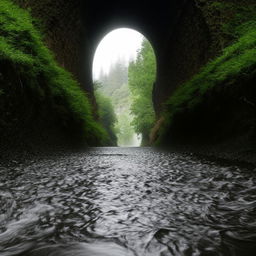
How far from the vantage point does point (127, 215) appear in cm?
Result: 184

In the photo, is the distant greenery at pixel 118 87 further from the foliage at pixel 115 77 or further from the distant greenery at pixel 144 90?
the distant greenery at pixel 144 90

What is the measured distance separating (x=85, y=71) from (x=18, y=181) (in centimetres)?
1304

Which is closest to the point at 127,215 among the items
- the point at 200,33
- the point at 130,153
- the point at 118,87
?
the point at 130,153

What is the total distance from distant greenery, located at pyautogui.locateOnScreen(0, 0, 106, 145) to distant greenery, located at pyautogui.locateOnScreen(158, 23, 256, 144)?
2814mm

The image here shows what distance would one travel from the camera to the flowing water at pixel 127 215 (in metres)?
1.39

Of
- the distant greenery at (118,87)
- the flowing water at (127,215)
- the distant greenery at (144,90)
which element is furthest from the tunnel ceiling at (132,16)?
the distant greenery at (118,87)

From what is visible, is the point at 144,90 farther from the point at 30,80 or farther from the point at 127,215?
the point at 127,215

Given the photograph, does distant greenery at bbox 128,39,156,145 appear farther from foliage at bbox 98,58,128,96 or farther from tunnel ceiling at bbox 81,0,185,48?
foliage at bbox 98,58,128,96

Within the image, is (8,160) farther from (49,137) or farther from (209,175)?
(209,175)

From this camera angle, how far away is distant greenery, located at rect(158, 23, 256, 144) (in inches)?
190

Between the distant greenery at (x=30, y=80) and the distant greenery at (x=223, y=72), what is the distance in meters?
2.81

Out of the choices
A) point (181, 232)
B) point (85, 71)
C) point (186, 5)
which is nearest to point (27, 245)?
point (181, 232)

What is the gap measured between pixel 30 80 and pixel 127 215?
4.03 meters

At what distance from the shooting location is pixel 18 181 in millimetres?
2721
